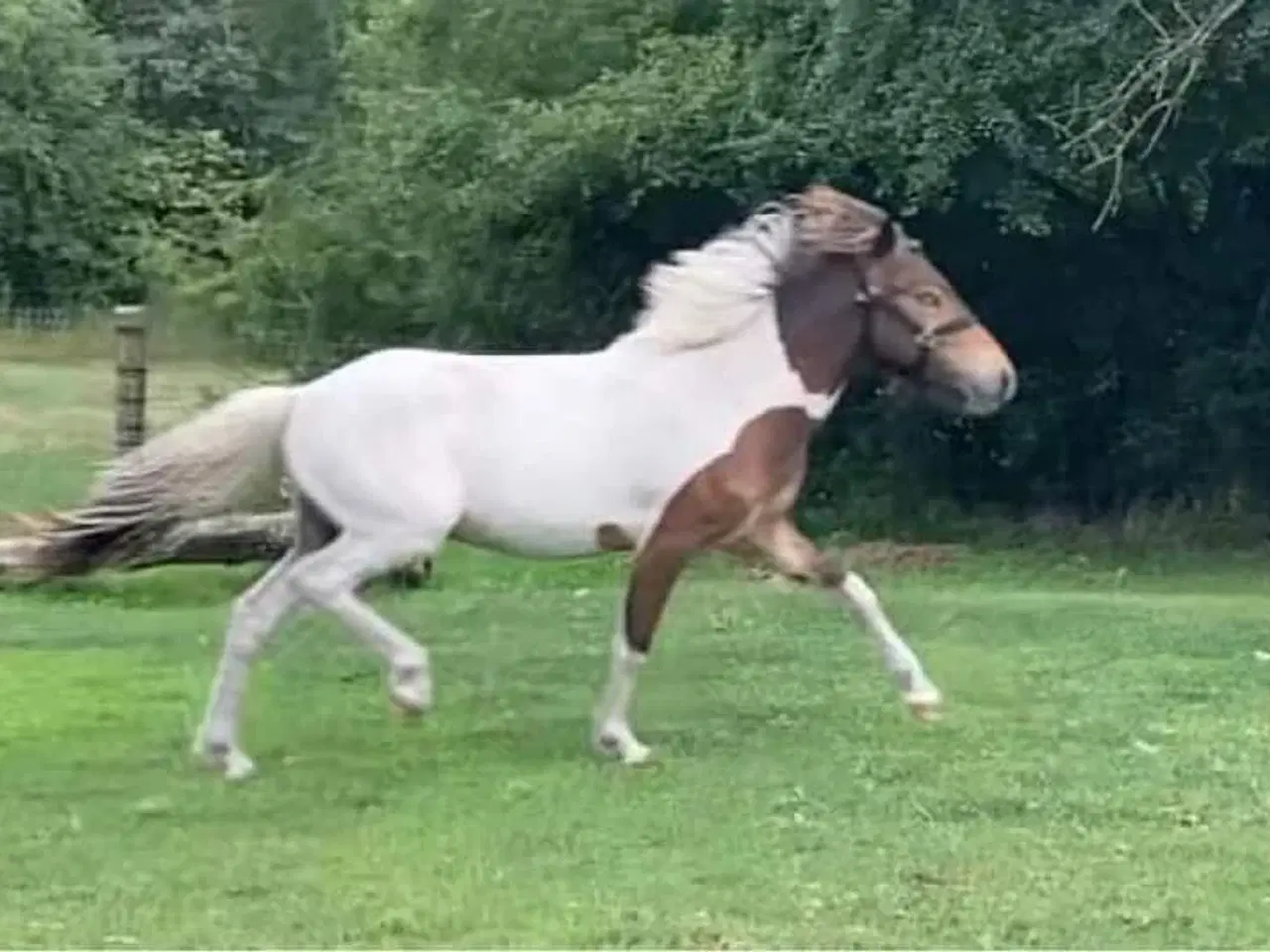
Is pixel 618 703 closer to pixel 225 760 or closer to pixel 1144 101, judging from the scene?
pixel 225 760

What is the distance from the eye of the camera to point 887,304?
29.7 feet

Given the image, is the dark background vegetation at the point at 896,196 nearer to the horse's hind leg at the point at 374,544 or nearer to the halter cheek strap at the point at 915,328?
the halter cheek strap at the point at 915,328

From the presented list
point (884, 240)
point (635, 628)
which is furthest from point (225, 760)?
point (884, 240)

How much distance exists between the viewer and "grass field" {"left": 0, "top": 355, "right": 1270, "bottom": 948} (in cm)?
615

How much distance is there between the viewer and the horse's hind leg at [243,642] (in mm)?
8398

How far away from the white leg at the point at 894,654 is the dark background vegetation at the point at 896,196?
8.10 meters

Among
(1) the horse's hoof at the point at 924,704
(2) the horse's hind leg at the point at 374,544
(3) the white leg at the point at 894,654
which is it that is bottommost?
(1) the horse's hoof at the point at 924,704

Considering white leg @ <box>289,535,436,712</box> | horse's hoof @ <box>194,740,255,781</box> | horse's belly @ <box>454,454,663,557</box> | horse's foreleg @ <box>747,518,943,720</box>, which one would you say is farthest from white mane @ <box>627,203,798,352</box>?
horse's hoof @ <box>194,740,255,781</box>

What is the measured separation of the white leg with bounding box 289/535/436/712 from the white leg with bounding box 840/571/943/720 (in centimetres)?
148

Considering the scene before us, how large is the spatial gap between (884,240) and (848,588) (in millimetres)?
1194

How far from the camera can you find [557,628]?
13.0 m

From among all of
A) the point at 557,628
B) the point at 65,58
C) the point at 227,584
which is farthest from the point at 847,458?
the point at 65,58

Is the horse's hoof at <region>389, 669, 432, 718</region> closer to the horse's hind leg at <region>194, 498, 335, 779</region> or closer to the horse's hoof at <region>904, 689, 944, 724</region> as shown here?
the horse's hind leg at <region>194, 498, 335, 779</region>

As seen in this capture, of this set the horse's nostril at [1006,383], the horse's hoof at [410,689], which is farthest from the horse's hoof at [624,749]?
the horse's nostril at [1006,383]
